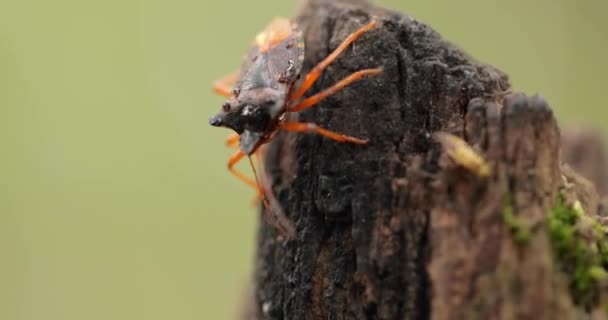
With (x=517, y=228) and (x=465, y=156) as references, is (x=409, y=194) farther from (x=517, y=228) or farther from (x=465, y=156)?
(x=517, y=228)

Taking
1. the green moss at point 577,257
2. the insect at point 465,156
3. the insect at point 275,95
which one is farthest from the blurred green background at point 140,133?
the green moss at point 577,257

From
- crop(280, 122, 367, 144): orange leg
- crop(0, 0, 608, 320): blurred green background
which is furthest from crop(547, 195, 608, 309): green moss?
crop(0, 0, 608, 320): blurred green background

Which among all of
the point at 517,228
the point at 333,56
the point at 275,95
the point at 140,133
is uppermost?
the point at 333,56

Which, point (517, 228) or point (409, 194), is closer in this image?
point (517, 228)

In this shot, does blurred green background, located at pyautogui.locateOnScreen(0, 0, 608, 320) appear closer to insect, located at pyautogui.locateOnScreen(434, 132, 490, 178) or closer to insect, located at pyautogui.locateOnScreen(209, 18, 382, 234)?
insect, located at pyautogui.locateOnScreen(209, 18, 382, 234)

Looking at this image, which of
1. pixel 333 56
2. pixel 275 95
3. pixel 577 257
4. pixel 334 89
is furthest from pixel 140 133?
pixel 577 257

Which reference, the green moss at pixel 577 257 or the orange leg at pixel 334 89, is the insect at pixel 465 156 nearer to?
the green moss at pixel 577 257
